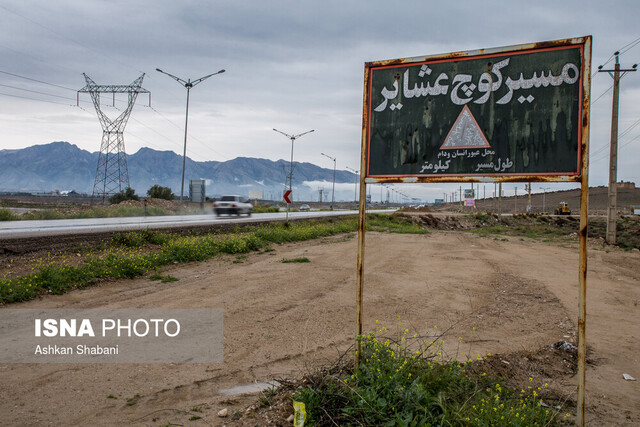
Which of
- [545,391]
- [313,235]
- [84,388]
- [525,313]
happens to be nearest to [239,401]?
[84,388]

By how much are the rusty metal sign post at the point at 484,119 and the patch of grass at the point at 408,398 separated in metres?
0.30

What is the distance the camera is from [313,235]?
22109mm

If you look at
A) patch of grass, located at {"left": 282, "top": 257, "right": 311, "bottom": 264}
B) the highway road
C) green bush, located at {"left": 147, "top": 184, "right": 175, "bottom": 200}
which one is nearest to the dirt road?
patch of grass, located at {"left": 282, "top": 257, "right": 311, "bottom": 264}

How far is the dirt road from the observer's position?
434cm

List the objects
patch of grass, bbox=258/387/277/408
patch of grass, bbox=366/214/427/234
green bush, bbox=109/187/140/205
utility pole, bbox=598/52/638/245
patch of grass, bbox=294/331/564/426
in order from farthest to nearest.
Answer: green bush, bbox=109/187/140/205
patch of grass, bbox=366/214/427/234
utility pole, bbox=598/52/638/245
patch of grass, bbox=258/387/277/408
patch of grass, bbox=294/331/564/426

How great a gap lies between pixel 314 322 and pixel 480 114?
4.27 meters

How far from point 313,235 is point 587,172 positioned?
61.6 feet

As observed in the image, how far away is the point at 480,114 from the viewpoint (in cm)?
413

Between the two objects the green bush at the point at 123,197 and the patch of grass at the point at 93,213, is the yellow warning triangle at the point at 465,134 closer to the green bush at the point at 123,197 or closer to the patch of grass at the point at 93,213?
the patch of grass at the point at 93,213

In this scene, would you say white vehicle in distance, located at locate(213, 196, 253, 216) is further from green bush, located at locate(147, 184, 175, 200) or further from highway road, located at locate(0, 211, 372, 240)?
green bush, located at locate(147, 184, 175, 200)

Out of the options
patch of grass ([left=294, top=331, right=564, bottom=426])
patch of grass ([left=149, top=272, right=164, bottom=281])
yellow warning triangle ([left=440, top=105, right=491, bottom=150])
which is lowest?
patch of grass ([left=149, top=272, right=164, bottom=281])

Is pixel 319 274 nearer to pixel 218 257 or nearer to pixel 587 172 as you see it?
pixel 218 257

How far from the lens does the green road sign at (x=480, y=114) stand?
150 inches

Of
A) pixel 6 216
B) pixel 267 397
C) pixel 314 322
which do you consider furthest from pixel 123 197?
pixel 267 397
